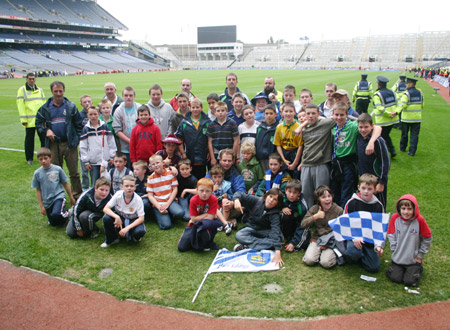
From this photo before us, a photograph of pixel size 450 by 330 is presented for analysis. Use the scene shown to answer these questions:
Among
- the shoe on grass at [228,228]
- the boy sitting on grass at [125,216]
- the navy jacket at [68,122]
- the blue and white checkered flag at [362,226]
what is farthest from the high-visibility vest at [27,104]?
the blue and white checkered flag at [362,226]

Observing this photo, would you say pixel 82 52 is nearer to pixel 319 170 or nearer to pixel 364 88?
pixel 364 88

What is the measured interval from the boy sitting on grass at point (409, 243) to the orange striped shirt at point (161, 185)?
143 inches

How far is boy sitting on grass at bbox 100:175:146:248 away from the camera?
5.00m

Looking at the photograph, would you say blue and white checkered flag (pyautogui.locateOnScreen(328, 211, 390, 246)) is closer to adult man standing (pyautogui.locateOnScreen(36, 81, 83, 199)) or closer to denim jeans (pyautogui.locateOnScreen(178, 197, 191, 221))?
denim jeans (pyautogui.locateOnScreen(178, 197, 191, 221))

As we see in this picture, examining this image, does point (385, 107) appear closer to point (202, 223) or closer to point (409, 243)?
point (409, 243)

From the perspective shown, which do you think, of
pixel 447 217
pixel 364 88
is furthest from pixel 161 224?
pixel 364 88

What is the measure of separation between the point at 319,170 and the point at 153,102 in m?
3.64

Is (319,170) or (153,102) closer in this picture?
(319,170)

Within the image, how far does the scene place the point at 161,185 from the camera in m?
5.88

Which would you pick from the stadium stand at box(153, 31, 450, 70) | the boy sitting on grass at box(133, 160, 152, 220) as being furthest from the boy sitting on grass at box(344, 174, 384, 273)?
the stadium stand at box(153, 31, 450, 70)

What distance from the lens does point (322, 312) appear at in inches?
141

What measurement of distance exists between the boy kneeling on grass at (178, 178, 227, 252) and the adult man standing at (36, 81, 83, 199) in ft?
10.1

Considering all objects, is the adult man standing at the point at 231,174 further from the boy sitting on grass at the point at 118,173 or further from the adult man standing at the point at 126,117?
the adult man standing at the point at 126,117

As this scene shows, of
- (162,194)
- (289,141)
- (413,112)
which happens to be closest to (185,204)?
(162,194)
